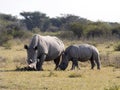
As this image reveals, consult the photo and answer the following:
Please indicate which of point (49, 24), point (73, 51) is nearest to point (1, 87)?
point (73, 51)

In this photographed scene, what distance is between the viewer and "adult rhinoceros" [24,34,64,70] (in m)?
21.1

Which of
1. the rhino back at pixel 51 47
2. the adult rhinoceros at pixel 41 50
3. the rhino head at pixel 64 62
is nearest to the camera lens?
the adult rhinoceros at pixel 41 50

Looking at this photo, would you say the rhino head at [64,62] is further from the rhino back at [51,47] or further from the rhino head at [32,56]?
the rhino head at [32,56]

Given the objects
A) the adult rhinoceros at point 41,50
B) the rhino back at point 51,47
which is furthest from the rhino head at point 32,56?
the rhino back at point 51,47

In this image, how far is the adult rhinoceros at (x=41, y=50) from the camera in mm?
21114

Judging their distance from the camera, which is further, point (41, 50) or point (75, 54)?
point (75, 54)

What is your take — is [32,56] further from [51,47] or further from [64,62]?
[64,62]

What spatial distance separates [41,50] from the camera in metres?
21.6

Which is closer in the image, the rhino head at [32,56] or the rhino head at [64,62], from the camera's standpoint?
the rhino head at [32,56]

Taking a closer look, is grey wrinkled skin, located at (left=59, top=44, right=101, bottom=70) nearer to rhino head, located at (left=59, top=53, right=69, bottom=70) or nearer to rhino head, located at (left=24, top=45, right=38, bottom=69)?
rhino head, located at (left=59, top=53, right=69, bottom=70)

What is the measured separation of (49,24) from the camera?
95688 mm

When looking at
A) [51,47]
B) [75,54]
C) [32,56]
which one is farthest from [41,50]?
[75,54]

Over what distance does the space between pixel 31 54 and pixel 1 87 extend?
578 centimetres

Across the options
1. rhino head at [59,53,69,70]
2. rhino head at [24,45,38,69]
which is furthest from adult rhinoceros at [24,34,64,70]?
rhino head at [59,53,69,70]
